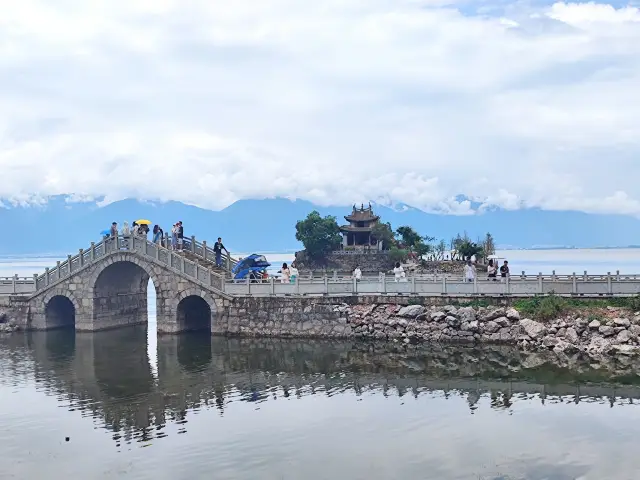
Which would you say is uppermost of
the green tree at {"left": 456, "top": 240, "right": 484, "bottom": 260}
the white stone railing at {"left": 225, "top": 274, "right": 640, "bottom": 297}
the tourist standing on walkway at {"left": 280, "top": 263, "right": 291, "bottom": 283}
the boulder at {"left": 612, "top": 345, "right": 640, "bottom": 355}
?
the green tree at {"left": 456, "top": 240, "right": 484, "bottom": 260}

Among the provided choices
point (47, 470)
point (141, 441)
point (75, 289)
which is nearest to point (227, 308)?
point (75, 289)

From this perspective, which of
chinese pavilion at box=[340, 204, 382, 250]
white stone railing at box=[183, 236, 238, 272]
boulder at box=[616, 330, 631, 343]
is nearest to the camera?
boulder at box=[616, 330, 631, 343]

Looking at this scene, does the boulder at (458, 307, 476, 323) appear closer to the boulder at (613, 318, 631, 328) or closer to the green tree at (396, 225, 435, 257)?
the boulder at (613, 318, 631, 328)

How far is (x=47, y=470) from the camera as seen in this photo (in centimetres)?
1970

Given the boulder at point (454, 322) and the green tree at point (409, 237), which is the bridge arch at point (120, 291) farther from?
the green tree at point (409, 237)

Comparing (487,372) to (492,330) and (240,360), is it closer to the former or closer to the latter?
(492,330)

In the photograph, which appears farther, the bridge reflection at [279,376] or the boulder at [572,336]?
the boulder at [572,336]

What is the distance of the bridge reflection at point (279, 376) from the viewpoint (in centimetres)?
2616

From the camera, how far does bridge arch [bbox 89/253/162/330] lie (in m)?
43.2

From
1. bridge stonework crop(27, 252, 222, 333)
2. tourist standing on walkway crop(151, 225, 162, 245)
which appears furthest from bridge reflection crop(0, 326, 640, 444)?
tourist standing on walkway crop(151, 225, 162, 245)

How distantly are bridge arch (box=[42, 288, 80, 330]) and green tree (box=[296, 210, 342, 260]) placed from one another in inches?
1271

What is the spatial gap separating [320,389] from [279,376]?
10.6 ft

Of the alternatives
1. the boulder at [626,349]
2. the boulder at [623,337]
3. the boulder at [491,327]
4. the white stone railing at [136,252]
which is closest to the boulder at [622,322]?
the boulder at [623,337]

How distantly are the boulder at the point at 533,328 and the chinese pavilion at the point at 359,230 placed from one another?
44.7 meters
